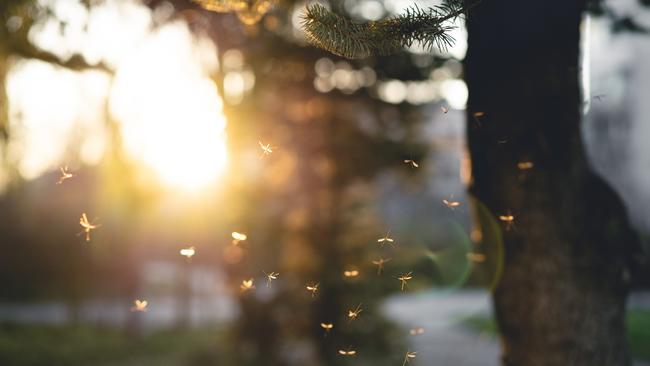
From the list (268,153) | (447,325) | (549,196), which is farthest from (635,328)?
(268,153)

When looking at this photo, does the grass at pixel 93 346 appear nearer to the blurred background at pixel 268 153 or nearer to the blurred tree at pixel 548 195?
the blurred background at pixel 268 153

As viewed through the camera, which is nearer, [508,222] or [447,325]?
[508,222]

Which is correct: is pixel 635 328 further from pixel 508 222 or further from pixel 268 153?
pixel 268 153

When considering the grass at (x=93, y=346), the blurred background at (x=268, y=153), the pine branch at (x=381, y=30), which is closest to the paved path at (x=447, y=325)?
the blurred background at (x=268, y=153)

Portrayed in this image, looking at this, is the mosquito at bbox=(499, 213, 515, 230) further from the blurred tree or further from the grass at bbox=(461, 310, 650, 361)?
the grass at bbox=(461, 310, 650, 361)

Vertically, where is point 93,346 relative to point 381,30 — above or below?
below

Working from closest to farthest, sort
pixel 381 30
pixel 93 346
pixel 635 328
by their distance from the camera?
pixel 381 30
pixel 635 328
pixel 93 346
